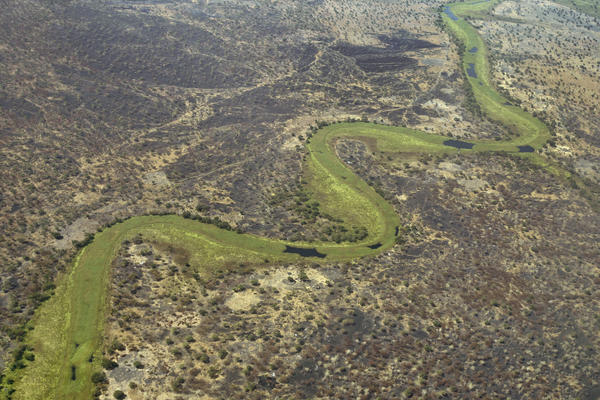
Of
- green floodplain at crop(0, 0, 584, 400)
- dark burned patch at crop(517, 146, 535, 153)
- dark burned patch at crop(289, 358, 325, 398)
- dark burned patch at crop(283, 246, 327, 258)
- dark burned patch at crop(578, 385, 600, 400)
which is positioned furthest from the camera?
dark burned patch at crop(517, 146, 535, 153)

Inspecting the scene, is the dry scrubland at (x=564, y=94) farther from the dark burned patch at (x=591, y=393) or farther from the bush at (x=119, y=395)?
the bush at (x=119, y=395)

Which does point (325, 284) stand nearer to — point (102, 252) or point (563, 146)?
point (102, 252)

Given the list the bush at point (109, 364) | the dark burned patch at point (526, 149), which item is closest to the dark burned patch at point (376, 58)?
the dark burned patch at point (526, 149)

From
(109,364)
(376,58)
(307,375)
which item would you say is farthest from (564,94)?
(109,364)

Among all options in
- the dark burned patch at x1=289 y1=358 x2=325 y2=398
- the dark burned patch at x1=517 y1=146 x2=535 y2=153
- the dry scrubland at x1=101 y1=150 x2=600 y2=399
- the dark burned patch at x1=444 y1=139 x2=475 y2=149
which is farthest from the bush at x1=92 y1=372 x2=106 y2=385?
the dark burned patch at x1=517 y1=146 x2=535 y2=153

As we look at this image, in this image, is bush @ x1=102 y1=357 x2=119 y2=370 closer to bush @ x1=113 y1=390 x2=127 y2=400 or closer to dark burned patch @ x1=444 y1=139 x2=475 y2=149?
bush @ x1=113 y1=390 x2=127 y2=400

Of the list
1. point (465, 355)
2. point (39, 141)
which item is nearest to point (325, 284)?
point (465, 355)

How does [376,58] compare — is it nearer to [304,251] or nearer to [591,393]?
[304,251]
